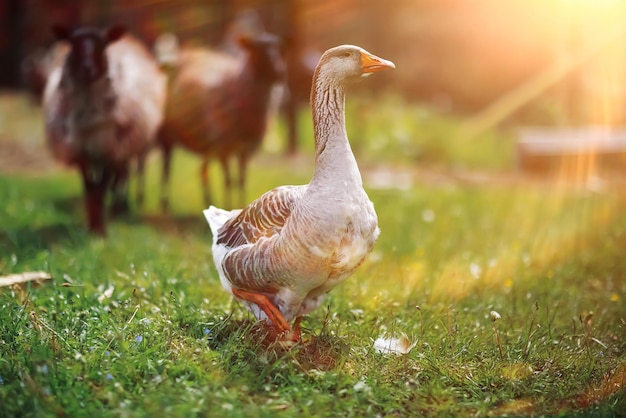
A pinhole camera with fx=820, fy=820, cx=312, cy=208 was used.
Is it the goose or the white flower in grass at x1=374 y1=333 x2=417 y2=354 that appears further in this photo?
the white flower in grass at x1=374 y1=333 x2=417 y2=354

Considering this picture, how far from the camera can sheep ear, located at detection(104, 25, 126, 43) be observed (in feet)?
22.3

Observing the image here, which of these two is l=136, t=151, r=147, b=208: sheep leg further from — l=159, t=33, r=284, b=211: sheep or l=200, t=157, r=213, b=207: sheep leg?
l=200, t=157, r=213, b=207: sheep leg

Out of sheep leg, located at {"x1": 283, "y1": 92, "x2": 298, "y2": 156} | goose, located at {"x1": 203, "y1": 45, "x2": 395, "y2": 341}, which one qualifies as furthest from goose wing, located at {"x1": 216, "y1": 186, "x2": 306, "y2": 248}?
sheep leg, located at {"x1": 283, "y1": 92, "x2": 298, "y2": 156}

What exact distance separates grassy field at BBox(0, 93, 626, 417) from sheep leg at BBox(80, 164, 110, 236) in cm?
21

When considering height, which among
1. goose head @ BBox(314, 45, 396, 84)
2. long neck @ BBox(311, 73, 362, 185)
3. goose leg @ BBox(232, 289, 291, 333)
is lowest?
goose leg @ BBox(232, 289, 291, 333)

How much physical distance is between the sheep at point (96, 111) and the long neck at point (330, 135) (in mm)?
3365

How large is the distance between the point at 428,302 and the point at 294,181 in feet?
14.7

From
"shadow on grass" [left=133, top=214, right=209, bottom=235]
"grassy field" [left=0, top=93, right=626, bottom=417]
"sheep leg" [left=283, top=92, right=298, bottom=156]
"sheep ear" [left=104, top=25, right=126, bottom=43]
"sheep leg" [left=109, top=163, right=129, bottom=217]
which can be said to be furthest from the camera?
"sheep leg" [left=283, top=92, right=298, bottom=156]

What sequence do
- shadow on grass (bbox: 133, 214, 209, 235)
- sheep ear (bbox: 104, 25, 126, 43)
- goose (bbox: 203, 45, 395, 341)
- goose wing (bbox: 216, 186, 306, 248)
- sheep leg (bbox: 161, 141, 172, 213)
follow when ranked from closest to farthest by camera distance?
goose (bbox: 203, 45, 395, 341) → goose wing (bbox: 216, 186, 306, 248) → sheep ear (bbox: 104, 25, 126, 43) → shadow on grass (bbox: 133, 214, 209, 235) → sheep leg (bbox: 161, 141, 172, 213)

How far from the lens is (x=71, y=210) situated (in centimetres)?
841

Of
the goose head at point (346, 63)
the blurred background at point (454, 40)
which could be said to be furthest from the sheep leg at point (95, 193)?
the blurred background at point (454, 40)

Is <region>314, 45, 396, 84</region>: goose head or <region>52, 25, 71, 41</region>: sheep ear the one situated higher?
<region>314, 45, 396, 84</region>: goose head

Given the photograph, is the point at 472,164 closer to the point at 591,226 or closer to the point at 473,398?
the point at 591,226

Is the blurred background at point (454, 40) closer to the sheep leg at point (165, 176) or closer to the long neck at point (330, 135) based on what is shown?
the sheep leg at point (165, 176)
